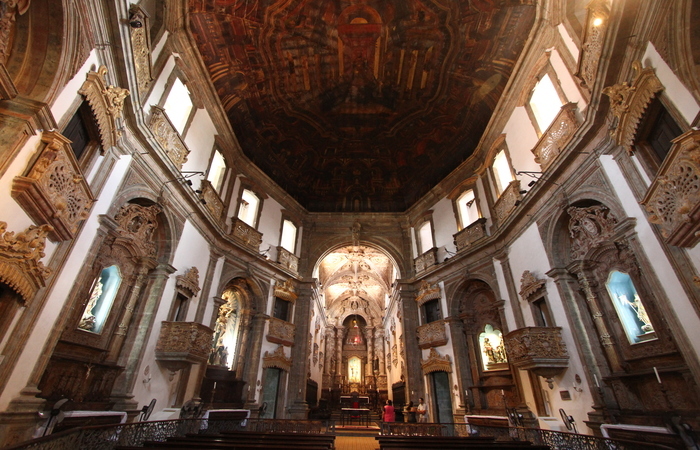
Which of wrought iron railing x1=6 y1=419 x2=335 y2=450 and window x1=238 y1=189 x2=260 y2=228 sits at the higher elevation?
window x1=238 y1=189 x2=260 y2=228

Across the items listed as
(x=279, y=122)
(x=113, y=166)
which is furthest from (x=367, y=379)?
(x=113, y=166)

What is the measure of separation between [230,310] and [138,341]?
486 centimetres

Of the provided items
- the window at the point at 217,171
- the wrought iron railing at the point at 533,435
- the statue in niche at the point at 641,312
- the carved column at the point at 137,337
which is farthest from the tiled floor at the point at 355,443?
the window at the point at 217,171

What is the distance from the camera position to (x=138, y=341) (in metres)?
8.22

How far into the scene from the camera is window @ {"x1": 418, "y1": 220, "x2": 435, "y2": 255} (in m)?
16.4

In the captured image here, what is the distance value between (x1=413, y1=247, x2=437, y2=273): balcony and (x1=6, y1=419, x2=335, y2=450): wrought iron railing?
26.3 feet

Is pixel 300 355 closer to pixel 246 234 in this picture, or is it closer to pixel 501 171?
pixel 246 234

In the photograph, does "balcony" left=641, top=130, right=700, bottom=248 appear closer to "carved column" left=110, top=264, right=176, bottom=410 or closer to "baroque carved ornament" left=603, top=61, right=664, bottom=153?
"baroque carved ornament" left=603, top=61, right=664, bottom=153

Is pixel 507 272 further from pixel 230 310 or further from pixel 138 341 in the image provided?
pixel 138 341

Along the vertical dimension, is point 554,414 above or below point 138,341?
below

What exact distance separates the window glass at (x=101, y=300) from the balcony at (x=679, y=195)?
36.0 feet

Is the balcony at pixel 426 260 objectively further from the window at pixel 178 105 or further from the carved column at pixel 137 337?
the window at pixel 178 105

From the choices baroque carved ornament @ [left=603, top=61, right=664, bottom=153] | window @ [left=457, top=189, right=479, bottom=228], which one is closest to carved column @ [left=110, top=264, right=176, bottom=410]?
baroque carved ornament @ [left=603, top=61, right=664, bottom=153]

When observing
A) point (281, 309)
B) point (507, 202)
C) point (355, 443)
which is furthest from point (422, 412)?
point (507, 202)
